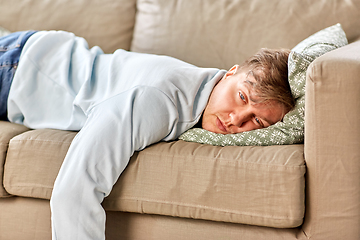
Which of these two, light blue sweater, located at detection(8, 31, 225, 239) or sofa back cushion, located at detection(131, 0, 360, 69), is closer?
light blue sweater, located at detection(8, 31, 225, 239)

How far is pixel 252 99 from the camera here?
1.16 meters

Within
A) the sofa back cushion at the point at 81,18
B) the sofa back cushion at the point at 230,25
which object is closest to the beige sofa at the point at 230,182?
the sofa back cushion at the point at 230,25

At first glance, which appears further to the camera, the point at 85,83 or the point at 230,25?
the point at 230,25

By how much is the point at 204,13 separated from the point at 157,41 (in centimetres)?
25

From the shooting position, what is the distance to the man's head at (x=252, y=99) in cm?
116

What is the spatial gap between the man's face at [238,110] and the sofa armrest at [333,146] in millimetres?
221

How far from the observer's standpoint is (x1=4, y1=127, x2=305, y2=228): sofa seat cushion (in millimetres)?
955

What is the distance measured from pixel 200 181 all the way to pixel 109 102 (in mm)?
369

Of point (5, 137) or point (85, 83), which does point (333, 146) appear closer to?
point (85, 83)

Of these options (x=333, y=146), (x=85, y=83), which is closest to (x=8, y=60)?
(x=85, y=83)

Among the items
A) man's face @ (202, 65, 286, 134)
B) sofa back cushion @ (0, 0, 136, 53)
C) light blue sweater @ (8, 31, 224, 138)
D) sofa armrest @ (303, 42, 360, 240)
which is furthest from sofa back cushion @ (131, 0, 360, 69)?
sofa armrest @ (303, 42, 360, 240)

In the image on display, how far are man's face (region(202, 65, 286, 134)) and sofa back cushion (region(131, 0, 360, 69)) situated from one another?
0.47m

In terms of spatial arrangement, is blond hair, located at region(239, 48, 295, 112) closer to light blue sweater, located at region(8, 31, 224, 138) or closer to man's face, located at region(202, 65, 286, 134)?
man's face, located at region(202, 65, 286, 134)

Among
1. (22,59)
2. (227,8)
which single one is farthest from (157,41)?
(22,59)
